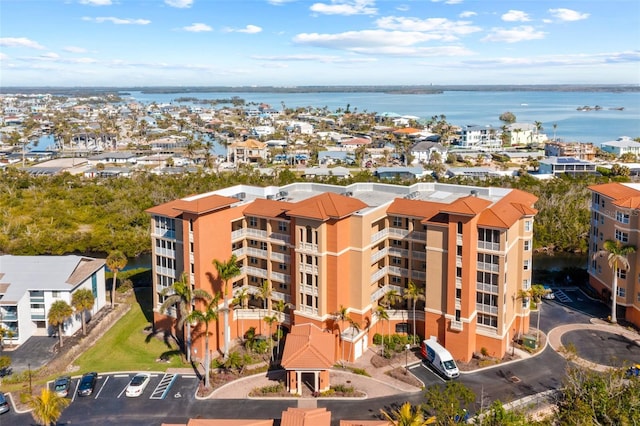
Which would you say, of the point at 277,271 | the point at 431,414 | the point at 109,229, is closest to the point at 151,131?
the point at 109,229

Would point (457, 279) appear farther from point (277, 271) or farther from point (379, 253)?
point (277, 271)

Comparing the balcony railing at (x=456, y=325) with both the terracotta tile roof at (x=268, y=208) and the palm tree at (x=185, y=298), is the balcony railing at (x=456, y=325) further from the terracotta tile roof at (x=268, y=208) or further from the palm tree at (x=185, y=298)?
the palm tree at (x=185, y=298)

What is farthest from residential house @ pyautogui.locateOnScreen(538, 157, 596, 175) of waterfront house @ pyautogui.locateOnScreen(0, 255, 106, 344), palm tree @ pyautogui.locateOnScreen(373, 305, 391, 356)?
waterfront house @ pyautogui.locateOnScreen(0, 255, 106, 344)

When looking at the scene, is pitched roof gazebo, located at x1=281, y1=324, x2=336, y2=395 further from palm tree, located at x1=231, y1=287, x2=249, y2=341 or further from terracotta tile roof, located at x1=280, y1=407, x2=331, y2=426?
palm tree, located at x1=231, y1=287, x2=249, y2=341

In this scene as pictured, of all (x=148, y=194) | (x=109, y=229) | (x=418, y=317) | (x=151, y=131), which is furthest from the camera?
(x=151, y=131)

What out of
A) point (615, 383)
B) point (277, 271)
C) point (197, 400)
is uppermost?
point (277, 271)

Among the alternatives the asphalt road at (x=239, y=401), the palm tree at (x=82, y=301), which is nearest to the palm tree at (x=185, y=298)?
the asphalt road at (x=239, y=401)

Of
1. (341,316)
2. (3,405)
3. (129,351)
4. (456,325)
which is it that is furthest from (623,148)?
(3,405)
